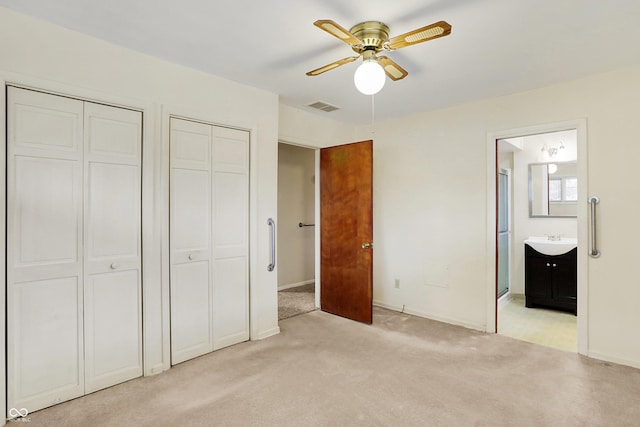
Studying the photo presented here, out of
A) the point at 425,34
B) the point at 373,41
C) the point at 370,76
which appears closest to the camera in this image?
the point at 425,34

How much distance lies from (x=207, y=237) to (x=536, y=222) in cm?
→ 441

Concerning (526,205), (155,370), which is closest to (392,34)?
(155,370)

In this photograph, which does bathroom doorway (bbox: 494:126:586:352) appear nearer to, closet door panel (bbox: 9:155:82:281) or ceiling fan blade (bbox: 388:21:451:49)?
ceiling fan blade (bbox: 388:21:451:49)

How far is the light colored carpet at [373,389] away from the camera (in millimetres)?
2031

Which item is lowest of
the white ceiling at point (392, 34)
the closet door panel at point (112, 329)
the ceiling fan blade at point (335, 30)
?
the closet door panel at point (112, 329)

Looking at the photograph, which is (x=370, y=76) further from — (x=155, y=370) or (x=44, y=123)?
(x=155, y=370)

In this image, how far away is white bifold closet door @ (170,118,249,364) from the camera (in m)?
2.73

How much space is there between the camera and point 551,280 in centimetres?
421

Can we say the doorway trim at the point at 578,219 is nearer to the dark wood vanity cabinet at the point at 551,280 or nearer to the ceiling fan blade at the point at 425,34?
the dark wood vanity cabinet at the point at 551,280

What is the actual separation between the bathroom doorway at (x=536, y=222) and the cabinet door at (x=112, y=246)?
3755 millimetres

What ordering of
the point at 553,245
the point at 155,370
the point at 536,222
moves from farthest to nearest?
the point at 536,222 → the point at 553,245 → the point at 155,370

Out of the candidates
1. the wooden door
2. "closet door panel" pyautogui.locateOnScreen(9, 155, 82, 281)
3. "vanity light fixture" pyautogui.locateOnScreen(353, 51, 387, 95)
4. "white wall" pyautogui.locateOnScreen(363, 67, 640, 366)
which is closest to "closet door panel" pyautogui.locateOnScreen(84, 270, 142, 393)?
"closet door panel" pyautogui.locateOnScreen(9, 155, 82, 281)

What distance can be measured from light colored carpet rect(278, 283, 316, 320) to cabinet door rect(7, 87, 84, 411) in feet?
7.10

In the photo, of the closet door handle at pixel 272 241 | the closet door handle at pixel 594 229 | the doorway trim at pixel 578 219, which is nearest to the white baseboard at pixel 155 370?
the closet door handle at pixel 272 241
